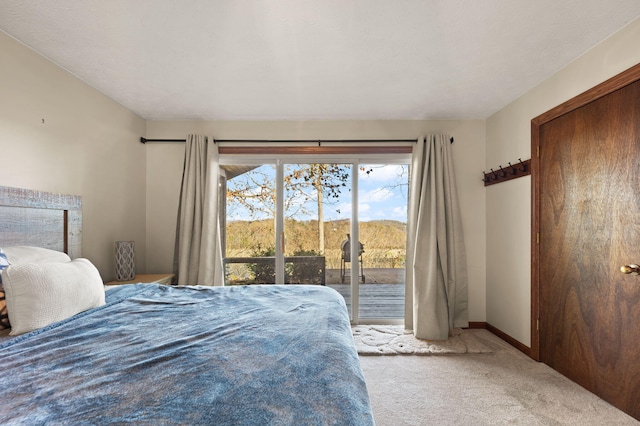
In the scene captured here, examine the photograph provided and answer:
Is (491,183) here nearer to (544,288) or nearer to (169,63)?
(544,288)

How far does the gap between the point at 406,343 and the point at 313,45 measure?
288cm

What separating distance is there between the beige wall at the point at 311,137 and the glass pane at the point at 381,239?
552mm

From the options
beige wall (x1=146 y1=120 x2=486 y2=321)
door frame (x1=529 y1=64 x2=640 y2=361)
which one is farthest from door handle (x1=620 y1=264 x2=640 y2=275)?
beige wall (x1=146 y1=120 x2=486 y2=321)

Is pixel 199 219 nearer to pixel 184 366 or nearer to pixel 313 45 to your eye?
pixel 313 45

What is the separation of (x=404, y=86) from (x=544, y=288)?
2.18 metres

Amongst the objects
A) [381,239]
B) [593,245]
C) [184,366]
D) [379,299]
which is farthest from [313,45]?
[379,299]

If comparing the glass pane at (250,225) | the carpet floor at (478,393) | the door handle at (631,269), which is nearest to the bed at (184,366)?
the carpet floor at (478,393)

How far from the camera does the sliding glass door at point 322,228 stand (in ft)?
12.3

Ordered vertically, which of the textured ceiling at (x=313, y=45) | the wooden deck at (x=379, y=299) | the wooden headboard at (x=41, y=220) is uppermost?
the textured ceiling at (x=313, y=45)

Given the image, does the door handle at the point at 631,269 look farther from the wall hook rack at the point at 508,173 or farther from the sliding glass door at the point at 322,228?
the sliding glass door at the point at 322,228

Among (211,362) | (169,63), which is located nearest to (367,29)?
(169,63)

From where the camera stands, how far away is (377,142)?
3670mm

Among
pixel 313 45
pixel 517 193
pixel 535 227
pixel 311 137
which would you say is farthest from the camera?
pixel 311 137

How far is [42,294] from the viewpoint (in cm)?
149
